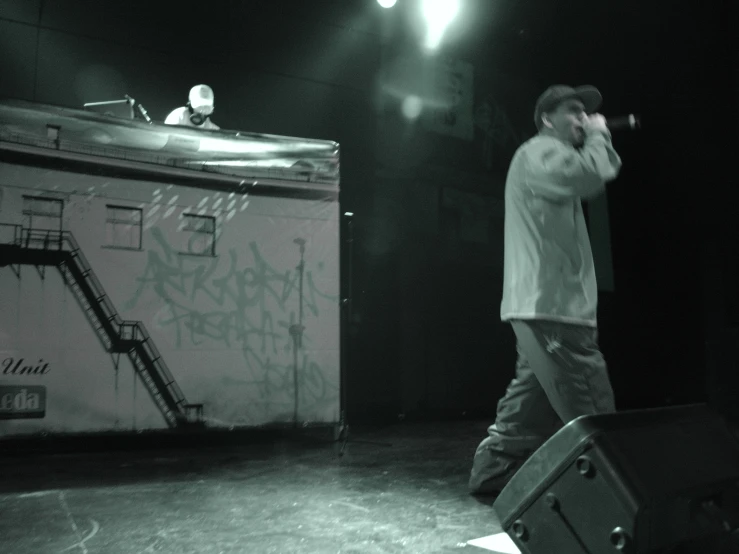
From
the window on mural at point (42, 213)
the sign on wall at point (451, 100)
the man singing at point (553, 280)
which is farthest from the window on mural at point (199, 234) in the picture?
the sign on wall at point (451, 100)

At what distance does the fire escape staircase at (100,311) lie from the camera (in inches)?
167

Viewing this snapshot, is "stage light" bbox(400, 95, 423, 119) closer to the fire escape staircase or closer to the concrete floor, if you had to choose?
the concrete floor

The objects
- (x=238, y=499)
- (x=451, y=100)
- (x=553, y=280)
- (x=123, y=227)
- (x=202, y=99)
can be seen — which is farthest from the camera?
(x=451, y=100)

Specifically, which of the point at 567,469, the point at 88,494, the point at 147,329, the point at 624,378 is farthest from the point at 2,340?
Result: the point at 624,378

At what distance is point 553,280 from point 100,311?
3.10m

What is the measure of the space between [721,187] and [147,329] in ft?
23.6

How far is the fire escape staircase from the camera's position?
4254 millimetres

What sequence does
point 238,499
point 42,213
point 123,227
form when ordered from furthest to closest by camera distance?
point 123,227 → point 42,213 → point 238,499

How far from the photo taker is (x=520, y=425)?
3.05 meters

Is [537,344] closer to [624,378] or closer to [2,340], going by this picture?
[2,340]

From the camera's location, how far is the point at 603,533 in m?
1.54

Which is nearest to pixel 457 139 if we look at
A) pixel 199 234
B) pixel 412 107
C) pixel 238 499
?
pixel 412 107

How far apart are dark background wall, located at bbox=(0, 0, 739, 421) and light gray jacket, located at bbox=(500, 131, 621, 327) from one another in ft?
13.4

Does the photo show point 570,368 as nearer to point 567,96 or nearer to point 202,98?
point 567,96
